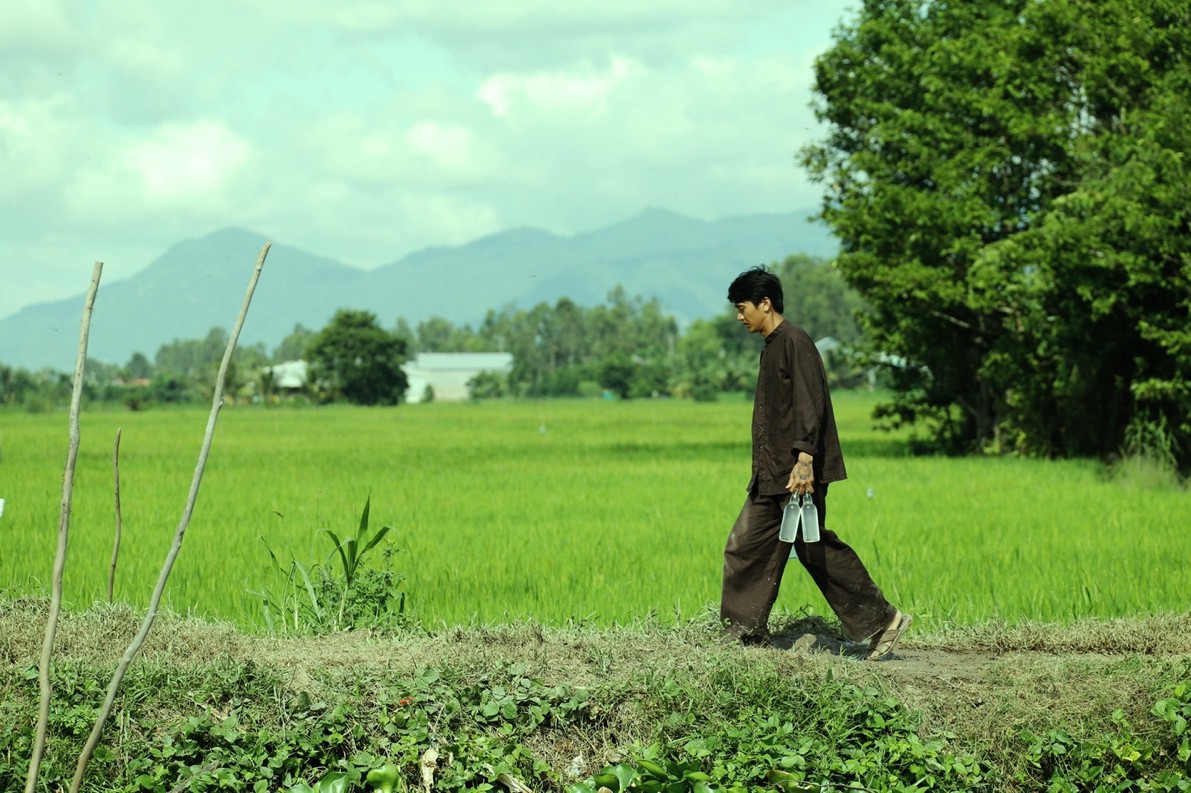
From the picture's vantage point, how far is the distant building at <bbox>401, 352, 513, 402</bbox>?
5674 inches

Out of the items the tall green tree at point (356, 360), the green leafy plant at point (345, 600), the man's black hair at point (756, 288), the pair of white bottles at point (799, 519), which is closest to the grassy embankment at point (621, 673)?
the green leafy plant at point (345, 600)

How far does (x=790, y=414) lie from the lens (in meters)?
6.88

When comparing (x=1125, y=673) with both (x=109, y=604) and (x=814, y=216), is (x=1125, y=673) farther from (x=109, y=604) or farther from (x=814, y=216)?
(x=814, y=216)

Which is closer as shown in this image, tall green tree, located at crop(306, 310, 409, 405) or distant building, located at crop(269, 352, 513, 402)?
tall green tree, located at crop(306, 310, 409, 405)

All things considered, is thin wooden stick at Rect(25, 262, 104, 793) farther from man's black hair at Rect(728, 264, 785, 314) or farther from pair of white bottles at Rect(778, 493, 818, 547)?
pair of white bottles at Rect(778, 493, 818, 547)

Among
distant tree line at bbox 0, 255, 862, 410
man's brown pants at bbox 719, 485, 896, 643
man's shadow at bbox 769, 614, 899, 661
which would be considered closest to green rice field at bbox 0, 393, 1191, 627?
man's shadow at bbox 769, 614, 899, 661

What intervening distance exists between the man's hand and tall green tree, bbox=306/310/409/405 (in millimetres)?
85210

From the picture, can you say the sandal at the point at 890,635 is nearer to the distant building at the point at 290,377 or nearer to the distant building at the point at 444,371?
the distant building at the point at 290,377

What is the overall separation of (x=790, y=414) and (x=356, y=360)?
86.1m

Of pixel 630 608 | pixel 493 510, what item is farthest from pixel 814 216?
pixel 630 608

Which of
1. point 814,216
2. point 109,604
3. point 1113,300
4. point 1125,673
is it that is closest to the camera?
point 1125,673

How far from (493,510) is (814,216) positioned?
13.6m

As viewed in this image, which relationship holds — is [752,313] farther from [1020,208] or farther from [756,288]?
[1020,208]

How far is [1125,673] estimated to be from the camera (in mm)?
6316
